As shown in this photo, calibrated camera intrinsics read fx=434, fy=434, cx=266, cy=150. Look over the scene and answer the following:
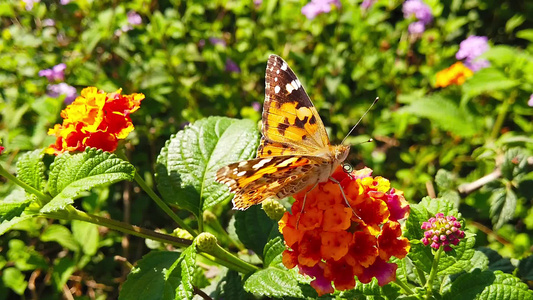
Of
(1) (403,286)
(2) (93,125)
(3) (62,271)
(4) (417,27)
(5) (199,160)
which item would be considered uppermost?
(2) (93,125)

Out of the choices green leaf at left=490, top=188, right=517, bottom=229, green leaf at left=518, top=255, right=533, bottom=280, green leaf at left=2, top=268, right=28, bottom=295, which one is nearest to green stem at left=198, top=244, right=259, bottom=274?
green leaf at left=518, top=255, right=533, bottom=280

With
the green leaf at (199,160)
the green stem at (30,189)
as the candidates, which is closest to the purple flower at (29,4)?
the green leaf at (199,160)

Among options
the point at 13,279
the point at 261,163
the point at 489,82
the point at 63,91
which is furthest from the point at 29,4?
the point at 489,82

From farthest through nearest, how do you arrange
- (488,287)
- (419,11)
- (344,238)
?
(419,11) → (488,287) → (344,238)

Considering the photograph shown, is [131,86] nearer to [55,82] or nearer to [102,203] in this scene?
[55,82]

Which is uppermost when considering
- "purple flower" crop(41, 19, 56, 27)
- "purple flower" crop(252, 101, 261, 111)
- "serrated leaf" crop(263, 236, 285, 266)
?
"purple flower" crop(41, 19, 56, 27)

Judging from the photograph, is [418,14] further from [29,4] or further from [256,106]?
[29,4]

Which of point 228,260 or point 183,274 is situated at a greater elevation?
point 183,274

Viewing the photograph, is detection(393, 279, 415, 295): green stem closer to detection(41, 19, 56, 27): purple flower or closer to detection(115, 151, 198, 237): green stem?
detection(115, 151, 198, 237): green stem
